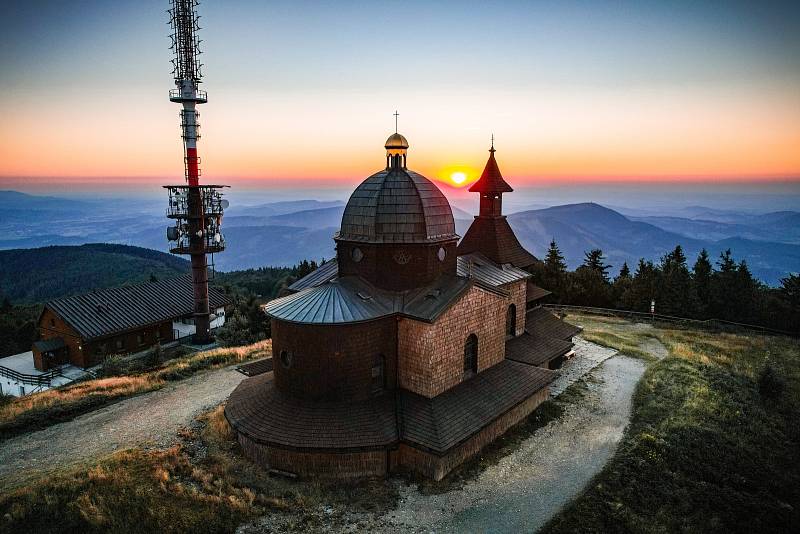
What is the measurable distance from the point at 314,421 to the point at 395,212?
27.0 feet

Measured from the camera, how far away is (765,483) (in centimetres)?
1554

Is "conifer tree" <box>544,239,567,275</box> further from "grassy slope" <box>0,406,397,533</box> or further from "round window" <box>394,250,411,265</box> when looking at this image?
"grassy slope" <box>0,406,397,533</box>

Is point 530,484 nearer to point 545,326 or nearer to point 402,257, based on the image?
point 402,257

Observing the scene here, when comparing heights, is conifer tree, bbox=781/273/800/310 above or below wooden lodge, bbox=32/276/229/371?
above

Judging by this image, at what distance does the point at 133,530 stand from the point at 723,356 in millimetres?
33298

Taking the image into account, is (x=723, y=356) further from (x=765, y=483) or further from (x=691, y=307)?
(x=765, y=483)

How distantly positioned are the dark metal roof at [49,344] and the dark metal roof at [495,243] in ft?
101

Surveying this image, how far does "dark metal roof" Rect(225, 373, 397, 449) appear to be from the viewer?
14.7 meters

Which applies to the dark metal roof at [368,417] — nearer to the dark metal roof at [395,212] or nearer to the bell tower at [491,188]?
the dark metal roof at [395,212]

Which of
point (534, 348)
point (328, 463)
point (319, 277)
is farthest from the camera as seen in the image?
point (534, 348)

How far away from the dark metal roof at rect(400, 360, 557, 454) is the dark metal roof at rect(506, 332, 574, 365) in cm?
198

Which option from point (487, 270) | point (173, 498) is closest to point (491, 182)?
point (487, 270)

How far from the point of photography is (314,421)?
15.3 meters

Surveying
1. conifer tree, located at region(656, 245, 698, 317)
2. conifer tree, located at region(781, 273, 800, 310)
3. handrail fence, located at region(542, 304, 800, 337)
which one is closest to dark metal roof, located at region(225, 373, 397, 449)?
handrail fence, located at region(542, 304, 800, 337)
